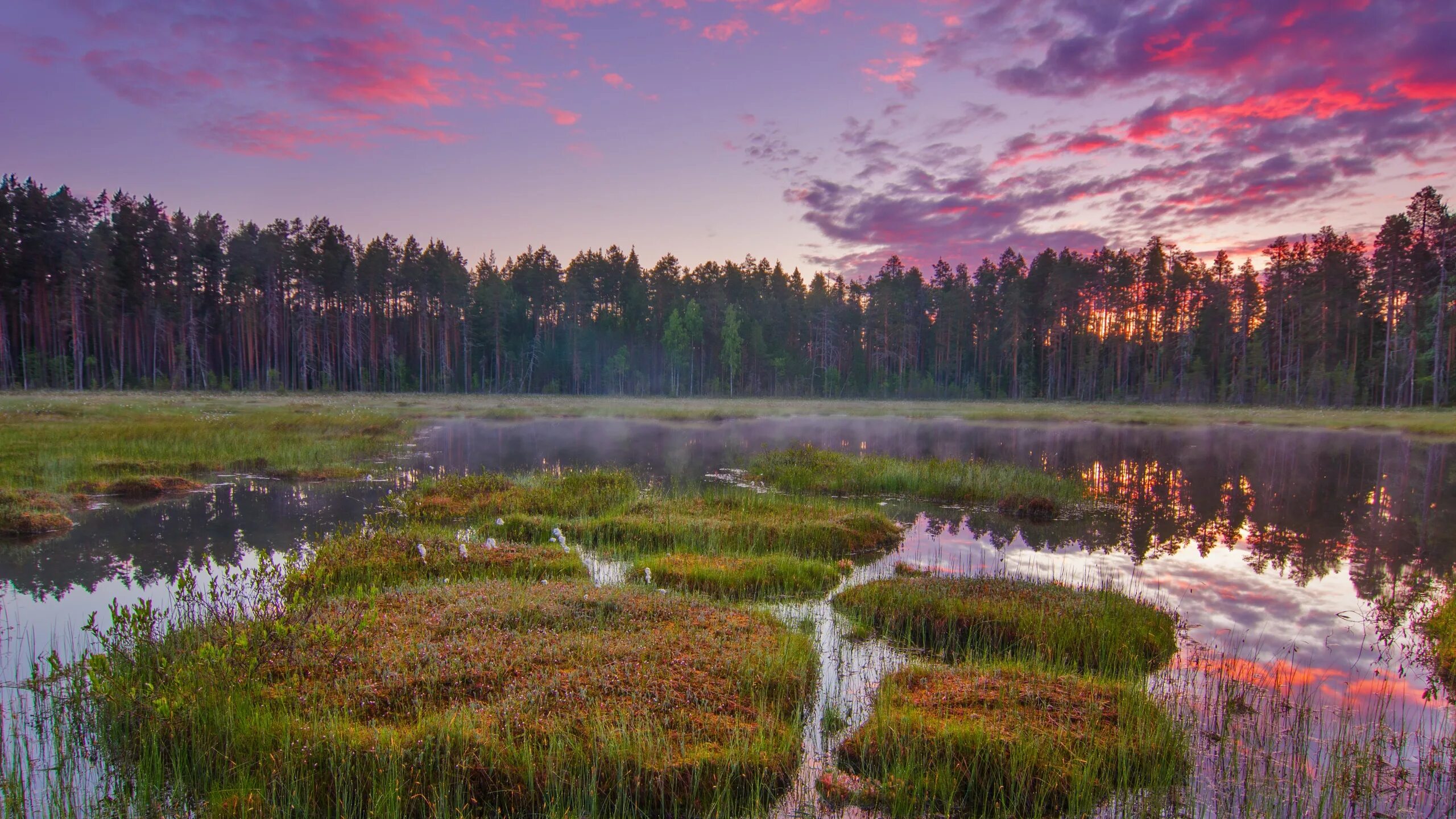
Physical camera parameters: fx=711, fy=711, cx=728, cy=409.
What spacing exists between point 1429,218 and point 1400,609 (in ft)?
254

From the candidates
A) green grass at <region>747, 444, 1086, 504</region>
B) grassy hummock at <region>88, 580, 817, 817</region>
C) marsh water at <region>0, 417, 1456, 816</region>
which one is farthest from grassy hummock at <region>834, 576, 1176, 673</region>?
green grass at <region>747, 444, 1086, 504</region>

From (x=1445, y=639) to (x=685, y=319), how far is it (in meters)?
87.8

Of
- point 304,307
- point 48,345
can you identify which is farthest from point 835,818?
point 48,345

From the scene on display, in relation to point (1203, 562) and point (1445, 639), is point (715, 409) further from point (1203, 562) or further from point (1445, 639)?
point (1445, 639)

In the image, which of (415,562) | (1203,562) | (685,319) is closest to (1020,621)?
(1203,562)

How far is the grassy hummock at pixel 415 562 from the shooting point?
11.1 metres

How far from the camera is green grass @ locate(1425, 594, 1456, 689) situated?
9.00 meters

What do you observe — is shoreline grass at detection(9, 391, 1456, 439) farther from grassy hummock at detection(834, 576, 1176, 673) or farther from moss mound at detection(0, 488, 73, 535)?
grassy hummock at detection(834, 576, 1176, 673)

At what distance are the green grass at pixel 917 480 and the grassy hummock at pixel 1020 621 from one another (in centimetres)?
1074

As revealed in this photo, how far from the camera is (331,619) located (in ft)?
27.5

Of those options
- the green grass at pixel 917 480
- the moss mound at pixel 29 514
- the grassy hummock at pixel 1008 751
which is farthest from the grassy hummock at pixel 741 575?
the moss mound at pixel 29 514

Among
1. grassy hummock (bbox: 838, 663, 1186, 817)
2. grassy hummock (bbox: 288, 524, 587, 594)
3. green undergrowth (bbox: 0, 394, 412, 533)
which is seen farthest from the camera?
green undergrowth (bbox: 0, 394, 412, 533)

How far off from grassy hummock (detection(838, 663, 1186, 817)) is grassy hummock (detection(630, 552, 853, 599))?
4.67 m

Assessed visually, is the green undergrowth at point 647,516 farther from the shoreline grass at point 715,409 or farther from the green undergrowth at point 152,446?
the shoreline grass at point 715,409
